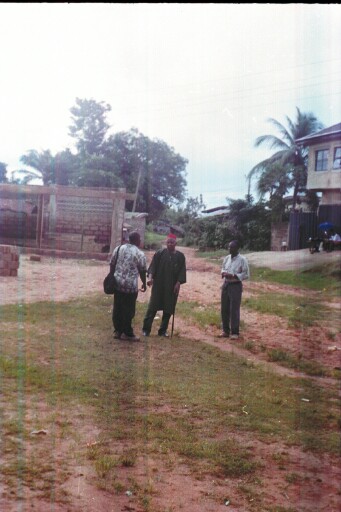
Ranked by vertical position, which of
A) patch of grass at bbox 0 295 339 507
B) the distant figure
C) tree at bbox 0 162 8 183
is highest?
tree at bbox 0 162 8 183

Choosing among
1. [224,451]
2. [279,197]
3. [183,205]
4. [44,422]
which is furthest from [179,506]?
[279,197]

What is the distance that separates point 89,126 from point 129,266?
2.90ft

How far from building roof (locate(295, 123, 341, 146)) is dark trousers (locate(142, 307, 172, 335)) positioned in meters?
1.39

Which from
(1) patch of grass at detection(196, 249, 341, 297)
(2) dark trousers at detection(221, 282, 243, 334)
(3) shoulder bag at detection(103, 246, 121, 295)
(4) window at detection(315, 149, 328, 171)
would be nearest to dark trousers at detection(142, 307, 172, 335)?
(3) shoulder bag at detection(103, 246, 121, 295)

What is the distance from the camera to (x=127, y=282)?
10.6ft

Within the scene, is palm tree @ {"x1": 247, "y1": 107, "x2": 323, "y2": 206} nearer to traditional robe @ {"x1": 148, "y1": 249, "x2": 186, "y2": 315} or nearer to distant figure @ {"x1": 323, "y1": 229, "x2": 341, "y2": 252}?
distant figure @ {"x1": 323, "y1": 229, "x2": 341, "y2": 252}

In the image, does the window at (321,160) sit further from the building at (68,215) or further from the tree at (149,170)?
the building at (68,215)

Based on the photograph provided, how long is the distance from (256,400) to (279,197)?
122 centimetres

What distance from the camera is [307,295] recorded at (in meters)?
3.57

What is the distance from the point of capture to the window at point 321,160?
303 cm

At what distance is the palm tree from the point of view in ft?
9.73

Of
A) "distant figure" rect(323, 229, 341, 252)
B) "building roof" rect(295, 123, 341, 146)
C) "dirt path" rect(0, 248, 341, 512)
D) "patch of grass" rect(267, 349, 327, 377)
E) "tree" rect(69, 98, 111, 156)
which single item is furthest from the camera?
"patch of grass" rect(267, 349, 327, 377)

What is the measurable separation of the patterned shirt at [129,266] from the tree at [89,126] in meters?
0.62

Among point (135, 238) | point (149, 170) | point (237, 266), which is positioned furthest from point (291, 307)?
point (149, 170)
